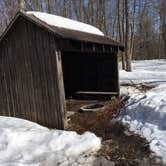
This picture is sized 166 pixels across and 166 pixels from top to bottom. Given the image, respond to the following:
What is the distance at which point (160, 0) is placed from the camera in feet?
103

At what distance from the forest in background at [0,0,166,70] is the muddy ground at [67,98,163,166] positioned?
8.26 meters

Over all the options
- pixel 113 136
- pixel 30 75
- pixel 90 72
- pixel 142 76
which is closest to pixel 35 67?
pixel 30 75

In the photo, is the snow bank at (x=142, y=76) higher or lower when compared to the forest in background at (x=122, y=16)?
lower

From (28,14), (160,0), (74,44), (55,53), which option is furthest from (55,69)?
(160,0)

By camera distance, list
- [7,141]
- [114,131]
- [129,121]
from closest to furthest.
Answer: [7,141], [114,131], [129,121]

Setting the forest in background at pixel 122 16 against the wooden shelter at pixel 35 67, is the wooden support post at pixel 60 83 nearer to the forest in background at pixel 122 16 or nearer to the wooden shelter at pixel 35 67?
the wooden shelter at pixel 35 67

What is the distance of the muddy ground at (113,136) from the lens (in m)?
4.66

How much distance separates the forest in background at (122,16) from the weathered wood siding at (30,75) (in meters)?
6.87

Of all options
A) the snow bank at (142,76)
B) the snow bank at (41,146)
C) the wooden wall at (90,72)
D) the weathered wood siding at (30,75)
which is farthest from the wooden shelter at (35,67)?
the snow bank at (142,76)

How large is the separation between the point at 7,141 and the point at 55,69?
7.24ft

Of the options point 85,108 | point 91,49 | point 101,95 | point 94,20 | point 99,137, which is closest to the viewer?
point 99,137

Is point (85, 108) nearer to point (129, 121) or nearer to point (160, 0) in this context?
point (129, 121)

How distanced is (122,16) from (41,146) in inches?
798

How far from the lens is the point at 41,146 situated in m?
5.21
